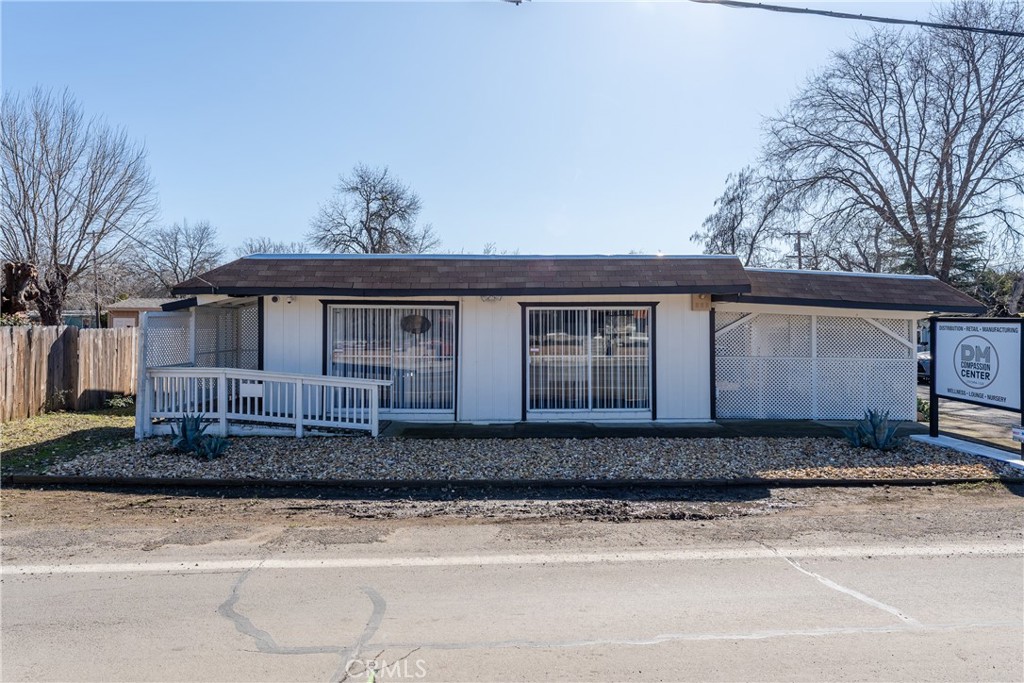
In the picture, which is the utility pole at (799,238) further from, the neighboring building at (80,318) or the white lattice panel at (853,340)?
the neighboring building at (80,318)

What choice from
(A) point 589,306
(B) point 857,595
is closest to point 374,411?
(A) point 589,306

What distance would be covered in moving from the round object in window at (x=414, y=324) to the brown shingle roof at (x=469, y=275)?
2.56 feet

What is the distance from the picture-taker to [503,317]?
11820 millimetres

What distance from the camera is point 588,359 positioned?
11.9 meters

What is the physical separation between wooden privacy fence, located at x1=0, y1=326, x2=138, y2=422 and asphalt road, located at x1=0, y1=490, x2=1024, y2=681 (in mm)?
8015

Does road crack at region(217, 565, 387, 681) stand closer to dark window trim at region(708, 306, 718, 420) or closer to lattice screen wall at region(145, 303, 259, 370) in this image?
lattice screen wall at region(145, 303, 259, 370)

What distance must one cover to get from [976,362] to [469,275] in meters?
8.47

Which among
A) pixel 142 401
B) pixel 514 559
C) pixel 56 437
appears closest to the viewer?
pixel 514 559

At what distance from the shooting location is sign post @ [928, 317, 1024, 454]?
30.8 feet

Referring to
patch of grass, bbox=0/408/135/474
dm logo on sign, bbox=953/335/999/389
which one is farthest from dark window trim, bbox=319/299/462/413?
dm logo on sign, bbox=953/335/999/389

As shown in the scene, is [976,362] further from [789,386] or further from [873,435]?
[789,386]

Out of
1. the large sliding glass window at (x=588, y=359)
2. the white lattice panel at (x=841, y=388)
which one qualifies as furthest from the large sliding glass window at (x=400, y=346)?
the white lattice panel at (x=841, y=388)

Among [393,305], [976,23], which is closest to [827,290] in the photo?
[393,305]

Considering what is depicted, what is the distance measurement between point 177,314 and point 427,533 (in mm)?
7684
